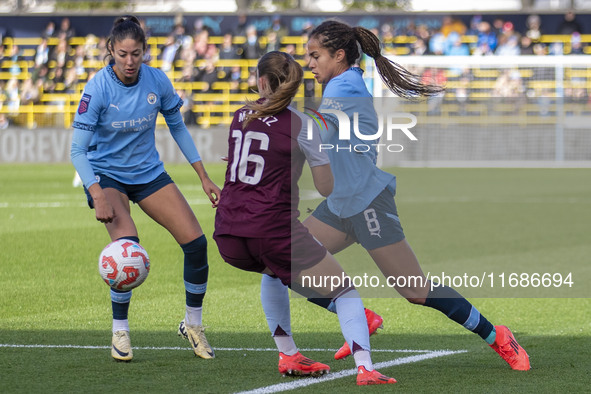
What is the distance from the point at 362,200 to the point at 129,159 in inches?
62.4

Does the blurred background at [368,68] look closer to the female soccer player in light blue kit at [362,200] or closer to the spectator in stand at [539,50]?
the spectator in stand at [539,50]

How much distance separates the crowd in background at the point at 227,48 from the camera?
32.1 meters

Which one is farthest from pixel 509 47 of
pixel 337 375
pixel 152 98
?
pixel 337 375

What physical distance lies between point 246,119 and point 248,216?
48 cm

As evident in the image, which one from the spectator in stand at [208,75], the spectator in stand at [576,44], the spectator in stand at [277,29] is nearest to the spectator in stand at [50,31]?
the spectator in stand at [208,75]

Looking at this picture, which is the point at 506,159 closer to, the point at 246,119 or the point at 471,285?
the point at 471,285

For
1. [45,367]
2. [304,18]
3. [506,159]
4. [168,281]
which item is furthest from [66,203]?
[304,18]

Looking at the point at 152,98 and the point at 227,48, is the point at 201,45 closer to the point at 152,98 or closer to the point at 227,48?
the point at 227,48

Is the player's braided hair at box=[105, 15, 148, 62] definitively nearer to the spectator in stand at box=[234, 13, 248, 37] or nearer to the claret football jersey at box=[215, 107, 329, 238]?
the claret football jersey at box=[215, 107, 329, 238]

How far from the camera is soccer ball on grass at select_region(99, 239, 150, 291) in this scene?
6.19 metres

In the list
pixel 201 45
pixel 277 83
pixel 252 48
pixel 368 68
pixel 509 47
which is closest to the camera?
pixel 277 83

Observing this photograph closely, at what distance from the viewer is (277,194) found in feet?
17.2

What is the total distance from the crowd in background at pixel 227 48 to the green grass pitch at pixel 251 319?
→ 16.3 meters

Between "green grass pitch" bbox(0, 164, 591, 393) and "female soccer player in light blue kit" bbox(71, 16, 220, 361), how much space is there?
1.30 ft
